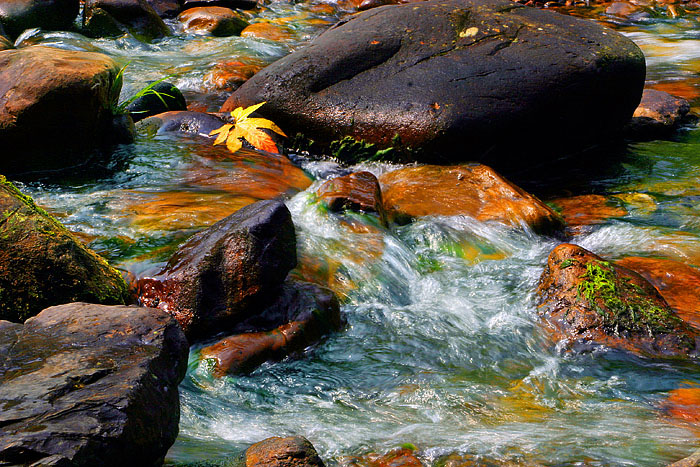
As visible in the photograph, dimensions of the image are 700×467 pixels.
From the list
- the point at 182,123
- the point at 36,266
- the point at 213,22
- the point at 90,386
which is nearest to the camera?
the point at 90,386

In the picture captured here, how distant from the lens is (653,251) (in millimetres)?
5418

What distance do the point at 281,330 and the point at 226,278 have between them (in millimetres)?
458

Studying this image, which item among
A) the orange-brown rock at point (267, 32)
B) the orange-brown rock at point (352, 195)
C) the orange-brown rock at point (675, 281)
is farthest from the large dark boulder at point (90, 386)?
the orange-brown rock at point (267, 32)

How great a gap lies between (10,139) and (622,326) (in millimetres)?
5202

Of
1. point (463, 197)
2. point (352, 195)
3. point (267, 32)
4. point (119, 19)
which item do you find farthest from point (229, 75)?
point (463, 197)

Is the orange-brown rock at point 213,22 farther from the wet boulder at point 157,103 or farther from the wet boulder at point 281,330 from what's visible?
the wet boulder at point 281,330

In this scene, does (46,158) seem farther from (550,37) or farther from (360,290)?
(550,37)

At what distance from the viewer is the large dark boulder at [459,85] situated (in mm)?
6812

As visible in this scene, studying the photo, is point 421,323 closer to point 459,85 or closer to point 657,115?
point 459,85

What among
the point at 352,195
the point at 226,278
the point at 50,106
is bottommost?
the point at 352,195

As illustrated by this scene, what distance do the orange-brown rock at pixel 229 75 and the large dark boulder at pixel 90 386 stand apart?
277 inches

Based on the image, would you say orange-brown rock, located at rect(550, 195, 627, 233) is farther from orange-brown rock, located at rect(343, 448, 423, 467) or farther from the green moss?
orange-brown rock, located at rect(343, 448, 423, 467)

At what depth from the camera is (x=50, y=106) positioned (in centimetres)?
577

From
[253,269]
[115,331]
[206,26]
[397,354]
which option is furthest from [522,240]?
[206,26]
